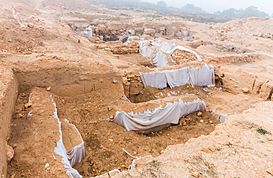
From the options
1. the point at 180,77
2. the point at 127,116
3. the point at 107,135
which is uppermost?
the point at 180,77

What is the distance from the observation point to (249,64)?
14375 millimetres

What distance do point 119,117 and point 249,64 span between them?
9.63m

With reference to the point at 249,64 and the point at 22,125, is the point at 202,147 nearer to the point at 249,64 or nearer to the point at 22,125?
the point at 22,125

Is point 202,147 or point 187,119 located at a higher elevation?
point 202,147

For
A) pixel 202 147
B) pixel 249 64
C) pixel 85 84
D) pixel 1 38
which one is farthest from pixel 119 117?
pixel 249 64

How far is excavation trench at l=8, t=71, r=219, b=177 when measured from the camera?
6230 mm

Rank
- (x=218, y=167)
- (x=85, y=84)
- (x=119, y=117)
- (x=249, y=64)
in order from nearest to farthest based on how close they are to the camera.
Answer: (x=218, y=167)
(x=119, y=117)
(x=85, y=84)
(x=249, y=64)

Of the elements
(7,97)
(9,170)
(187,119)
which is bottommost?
(187,119)

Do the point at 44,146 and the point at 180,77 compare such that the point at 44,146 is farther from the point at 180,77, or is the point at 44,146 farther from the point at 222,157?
the point at 180,77

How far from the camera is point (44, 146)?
540 centimetres

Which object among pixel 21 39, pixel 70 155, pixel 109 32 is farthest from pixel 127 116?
pixel 109 32

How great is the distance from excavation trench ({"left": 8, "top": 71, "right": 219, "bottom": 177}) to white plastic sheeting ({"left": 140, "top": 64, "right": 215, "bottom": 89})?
1.64 m

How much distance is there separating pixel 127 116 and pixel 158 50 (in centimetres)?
766

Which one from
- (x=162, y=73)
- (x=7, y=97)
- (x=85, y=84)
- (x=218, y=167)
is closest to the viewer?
(x=218, y=167)
